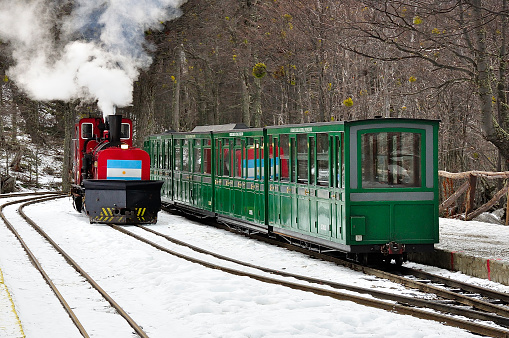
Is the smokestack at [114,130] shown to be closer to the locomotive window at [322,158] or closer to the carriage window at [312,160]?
the carriage window at [312,160]

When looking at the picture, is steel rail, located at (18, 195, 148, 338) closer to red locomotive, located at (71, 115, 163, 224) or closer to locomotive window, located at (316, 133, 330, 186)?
red locomotive, located at (71, 115, 163, 224)

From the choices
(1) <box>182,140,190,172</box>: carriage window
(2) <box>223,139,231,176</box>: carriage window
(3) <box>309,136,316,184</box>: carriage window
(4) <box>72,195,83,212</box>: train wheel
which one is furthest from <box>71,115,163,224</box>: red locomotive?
(3) <box>309,136,316,184</box>: carriage window

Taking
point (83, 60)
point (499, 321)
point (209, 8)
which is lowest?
point (499, 321)

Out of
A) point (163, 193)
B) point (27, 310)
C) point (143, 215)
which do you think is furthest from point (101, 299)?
point (163, 193)

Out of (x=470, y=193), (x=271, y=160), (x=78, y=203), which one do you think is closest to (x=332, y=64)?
(x=470, y=193)

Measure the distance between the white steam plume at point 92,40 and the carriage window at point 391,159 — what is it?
1169 centimetres

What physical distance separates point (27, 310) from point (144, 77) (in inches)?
968

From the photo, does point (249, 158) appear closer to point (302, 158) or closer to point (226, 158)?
point (226, 158)

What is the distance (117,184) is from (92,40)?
18.0 ft

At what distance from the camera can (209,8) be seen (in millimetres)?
30891

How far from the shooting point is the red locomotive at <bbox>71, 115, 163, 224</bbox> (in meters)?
19.8

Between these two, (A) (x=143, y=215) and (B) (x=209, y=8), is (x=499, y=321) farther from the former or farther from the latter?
(B) (x=209, y=8)

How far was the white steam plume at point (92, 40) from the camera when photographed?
22.4 metres

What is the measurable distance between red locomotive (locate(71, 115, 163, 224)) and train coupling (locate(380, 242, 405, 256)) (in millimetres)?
9199
